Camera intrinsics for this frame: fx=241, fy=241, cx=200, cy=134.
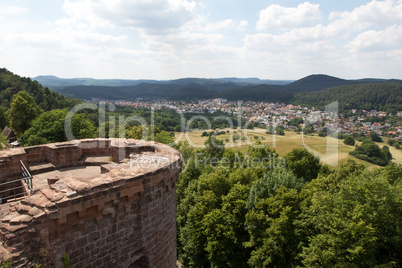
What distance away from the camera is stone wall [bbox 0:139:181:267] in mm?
4891

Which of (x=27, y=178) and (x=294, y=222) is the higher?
(x=27, y=178)

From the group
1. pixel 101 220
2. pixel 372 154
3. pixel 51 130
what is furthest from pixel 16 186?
pixel 372 154

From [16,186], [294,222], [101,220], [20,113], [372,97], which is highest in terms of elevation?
[372,97]

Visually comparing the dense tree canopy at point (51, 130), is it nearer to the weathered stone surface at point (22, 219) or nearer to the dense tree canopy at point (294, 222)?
the dense tree canopy at point (294, 222)

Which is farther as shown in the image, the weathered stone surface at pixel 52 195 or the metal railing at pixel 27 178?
the metal railing at pixel 27 178

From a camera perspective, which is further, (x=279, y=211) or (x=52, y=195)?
(x=279, y=211)

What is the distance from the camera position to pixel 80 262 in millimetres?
5477

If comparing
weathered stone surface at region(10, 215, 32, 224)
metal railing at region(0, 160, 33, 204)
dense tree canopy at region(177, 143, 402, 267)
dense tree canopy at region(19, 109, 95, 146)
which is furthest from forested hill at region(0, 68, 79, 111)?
weathered stone surface at region(10, 215, 32, 224)

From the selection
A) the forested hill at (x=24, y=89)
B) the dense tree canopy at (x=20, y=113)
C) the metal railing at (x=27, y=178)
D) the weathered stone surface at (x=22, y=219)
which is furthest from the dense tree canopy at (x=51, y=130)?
the forested hill at (x=24, y=89)

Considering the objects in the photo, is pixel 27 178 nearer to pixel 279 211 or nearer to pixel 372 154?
pixel 279 211

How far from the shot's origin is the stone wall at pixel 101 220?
16.0ft

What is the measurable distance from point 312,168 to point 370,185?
18.8 m

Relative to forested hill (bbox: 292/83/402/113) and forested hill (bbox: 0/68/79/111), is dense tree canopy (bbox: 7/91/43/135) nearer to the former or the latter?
forested hill (bbox: 0/68/79/111)

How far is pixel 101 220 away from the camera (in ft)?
18.7
